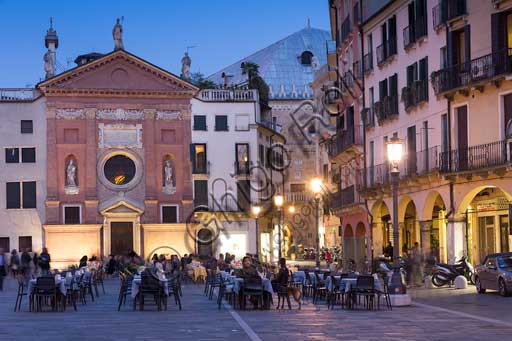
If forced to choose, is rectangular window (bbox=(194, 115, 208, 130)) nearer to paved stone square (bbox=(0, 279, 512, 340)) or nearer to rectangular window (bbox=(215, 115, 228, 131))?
rectangular window (bbox=(215, 115, 228, 131))

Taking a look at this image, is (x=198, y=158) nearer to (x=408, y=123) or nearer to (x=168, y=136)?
Result: (x=168, y=136)

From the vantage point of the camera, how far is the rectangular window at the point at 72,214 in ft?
249

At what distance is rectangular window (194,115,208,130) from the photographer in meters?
78.5

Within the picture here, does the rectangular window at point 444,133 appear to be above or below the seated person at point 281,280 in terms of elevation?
above

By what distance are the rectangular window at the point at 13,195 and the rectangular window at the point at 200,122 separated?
1366 cm

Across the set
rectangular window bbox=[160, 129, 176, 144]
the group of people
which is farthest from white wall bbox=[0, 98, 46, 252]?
rectangular window bbox=[160, 129, 176, 144]

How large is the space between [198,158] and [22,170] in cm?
1277

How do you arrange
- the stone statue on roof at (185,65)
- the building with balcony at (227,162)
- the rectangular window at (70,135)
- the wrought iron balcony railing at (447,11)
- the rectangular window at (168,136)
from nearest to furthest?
the wrought iron balcony railing at (447,11), the rectangular window at (70,135), the building with balcony at (227,162), the rectangular window at (168,136), the stone statue on roof at (185,65)

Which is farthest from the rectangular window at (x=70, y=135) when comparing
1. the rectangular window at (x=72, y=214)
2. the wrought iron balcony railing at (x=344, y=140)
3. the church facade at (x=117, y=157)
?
the wrought iron balcony railing at (x=344, y=140)

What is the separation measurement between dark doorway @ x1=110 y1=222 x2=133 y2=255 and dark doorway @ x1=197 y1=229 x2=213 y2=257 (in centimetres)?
504

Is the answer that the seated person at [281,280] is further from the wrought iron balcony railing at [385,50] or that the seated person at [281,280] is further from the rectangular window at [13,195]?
the rectangular window at [13,195]

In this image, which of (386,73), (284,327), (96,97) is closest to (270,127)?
(96,97)

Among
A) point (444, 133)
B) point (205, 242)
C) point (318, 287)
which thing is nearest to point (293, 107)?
point (205, 242)

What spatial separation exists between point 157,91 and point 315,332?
57470mm
